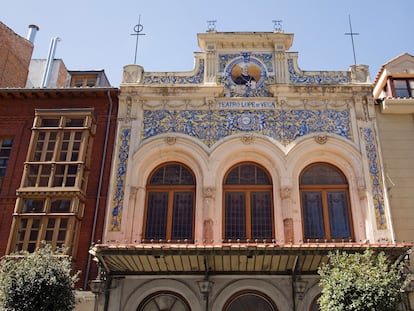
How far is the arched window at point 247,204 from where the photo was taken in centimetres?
1500

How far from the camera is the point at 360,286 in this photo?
1073 cm

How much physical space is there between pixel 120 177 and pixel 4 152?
4604 mm

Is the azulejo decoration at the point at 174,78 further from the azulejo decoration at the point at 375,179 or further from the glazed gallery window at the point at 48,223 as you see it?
the azulejo decoration at the point at 375,179

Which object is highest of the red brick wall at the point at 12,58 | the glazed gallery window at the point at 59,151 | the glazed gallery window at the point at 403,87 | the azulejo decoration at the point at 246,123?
the red brick wall at the point at 12,58

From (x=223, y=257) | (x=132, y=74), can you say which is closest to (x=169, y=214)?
(x=223, y=257)

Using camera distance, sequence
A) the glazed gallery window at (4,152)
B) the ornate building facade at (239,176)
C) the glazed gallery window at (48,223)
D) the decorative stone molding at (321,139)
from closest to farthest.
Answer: the ornate building facade at (239,176) → the glazed gallery window at (48,223) → the decorative stone molding at (321,139) → the glazed gallery window at (4,152)

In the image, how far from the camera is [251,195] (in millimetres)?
15625

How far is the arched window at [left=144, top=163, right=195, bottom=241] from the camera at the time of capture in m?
15.1

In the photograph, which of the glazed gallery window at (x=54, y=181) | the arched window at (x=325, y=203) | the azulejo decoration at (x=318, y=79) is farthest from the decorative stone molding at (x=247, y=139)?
the glazed gallery window at (x=54, y=181)

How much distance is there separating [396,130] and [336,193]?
10.7 ft

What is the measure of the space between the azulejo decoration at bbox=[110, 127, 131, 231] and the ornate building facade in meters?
0.03

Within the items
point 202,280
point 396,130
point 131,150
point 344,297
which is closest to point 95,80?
point 131,150

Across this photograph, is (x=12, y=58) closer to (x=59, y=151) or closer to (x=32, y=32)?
(x=32, y=32)

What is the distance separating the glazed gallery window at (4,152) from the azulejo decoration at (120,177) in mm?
4100
